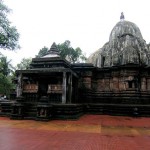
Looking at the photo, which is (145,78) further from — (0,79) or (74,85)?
(0,79)

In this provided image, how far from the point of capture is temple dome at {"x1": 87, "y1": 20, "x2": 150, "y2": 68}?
1861 cm

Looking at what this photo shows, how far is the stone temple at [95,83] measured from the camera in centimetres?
1406

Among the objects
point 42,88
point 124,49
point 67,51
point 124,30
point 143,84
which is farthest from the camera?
point 67,51

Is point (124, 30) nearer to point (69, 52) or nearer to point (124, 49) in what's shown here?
point (124, 49)

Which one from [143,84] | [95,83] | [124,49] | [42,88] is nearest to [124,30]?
[124,49]

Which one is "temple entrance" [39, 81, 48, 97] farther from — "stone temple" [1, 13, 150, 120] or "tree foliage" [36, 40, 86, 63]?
"tree foliage" [36, 40, 86, 63]

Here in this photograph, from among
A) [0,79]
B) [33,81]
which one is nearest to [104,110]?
[33,81]

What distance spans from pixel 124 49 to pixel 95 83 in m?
4.87

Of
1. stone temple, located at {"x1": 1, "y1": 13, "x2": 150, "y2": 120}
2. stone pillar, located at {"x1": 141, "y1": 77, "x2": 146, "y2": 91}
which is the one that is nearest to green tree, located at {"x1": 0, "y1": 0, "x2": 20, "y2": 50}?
stone temple, located at {"x1": 1, "y1": 13, "x2": 150, "y2": 120}

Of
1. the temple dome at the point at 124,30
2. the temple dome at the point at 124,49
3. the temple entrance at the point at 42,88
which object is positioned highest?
the temple dome at the point at 124,30

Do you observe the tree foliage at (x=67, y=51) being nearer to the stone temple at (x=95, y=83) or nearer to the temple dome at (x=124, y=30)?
the temple dome at (x=124, y=30)

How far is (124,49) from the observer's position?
63.7 feet

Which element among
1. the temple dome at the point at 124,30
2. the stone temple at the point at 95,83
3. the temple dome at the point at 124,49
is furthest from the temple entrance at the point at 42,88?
the temple dome at the point at 124,30

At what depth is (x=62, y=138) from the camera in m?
6.16
